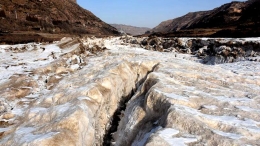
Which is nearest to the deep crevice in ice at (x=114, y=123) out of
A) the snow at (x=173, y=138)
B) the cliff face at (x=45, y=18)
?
the snow at (x=173, y=138)

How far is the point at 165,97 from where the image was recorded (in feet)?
22.5

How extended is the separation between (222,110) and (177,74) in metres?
3.83

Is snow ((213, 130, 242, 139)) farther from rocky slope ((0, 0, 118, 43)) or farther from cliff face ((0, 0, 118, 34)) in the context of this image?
cliff face ((0, 0, 118, 34))

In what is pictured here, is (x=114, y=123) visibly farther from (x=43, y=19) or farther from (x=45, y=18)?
(x=45, y=18)

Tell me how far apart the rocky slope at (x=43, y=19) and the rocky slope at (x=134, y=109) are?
29.0 meters

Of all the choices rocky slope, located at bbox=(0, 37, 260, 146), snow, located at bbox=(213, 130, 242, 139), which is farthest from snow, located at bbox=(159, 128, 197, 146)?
snow, located at bbox=(213, 130, 242, 139)

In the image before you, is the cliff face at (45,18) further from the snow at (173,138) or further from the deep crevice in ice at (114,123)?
the snow at (173,138)

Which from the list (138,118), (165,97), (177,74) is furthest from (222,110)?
(177,74)

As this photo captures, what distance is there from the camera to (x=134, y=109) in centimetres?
751

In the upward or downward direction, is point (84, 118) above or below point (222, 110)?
below

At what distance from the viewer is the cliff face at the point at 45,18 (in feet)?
159

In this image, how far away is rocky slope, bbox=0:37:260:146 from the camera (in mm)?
5461

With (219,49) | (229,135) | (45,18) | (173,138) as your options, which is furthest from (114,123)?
(45,18)

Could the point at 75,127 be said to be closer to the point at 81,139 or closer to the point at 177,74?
the point at 81,139
